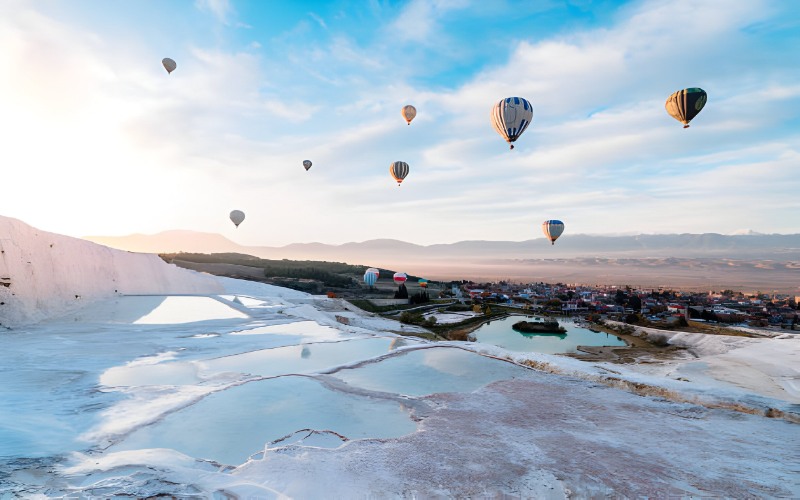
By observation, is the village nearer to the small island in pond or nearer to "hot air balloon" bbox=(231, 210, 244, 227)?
the small island in pond

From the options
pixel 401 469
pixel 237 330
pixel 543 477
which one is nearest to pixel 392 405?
pixel 401 469

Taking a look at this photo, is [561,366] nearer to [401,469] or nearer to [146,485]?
[401,469]

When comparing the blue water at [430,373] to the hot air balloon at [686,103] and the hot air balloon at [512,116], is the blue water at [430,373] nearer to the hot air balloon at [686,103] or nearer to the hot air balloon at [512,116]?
the hot air balloon at [512,116]

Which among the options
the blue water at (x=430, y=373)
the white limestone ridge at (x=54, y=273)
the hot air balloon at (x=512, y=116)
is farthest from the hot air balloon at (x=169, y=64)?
the blue water at (x=430, y=373)

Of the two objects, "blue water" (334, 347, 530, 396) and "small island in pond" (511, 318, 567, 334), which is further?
"small island in pond" (511, 318, 567, 334)

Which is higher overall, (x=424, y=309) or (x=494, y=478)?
(x=494, y=478)

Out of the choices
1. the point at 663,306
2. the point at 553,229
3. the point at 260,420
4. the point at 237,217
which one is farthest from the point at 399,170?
the point at 663,306

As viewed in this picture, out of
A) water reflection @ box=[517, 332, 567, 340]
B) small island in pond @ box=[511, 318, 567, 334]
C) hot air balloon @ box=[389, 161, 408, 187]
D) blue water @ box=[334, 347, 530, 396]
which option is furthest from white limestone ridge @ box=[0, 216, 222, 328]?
small island in pond @ box=[511, 318, 567, 334]
